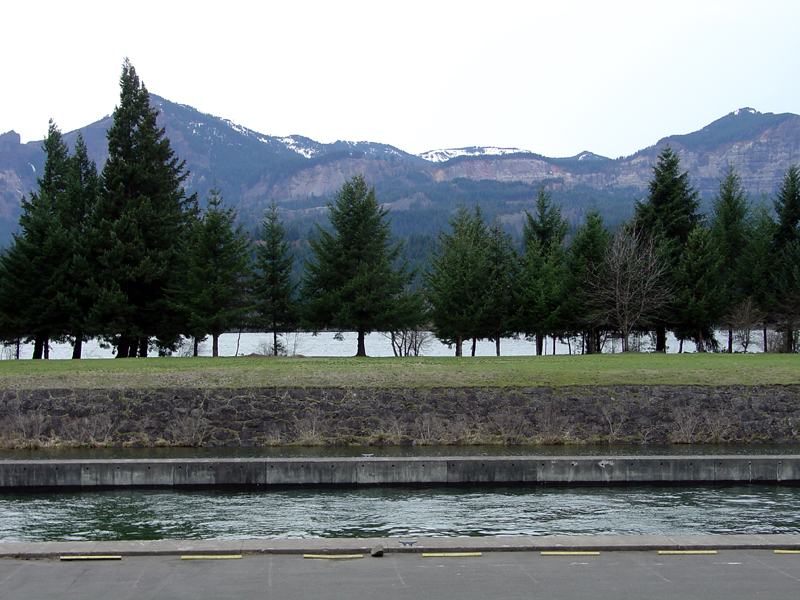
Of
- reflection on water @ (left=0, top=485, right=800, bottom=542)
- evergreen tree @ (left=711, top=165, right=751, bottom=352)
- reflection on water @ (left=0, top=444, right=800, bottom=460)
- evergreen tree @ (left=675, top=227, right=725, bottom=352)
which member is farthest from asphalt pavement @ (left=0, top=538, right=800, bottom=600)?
evergreen tree @ (left=711, top=165, right=751, bottom=352)

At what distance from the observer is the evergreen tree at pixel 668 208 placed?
52.5 m

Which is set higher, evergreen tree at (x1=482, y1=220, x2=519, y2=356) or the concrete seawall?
evergreen tree at (x1=482, y1=220, x2=519, y2=356)

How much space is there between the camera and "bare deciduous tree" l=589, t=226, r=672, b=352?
4559cm

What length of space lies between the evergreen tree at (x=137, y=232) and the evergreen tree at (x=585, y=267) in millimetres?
24950

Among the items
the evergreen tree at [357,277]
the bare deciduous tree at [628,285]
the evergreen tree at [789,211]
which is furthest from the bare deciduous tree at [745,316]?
the evergreen tree at [357,277]

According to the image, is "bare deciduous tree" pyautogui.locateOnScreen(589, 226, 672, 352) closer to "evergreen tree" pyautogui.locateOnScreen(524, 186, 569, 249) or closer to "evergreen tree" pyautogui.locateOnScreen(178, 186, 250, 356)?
"evergreen tree" pyautogui.locateOnScreen(524, 186, 569, 249)

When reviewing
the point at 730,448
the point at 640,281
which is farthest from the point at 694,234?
the point at 730,448

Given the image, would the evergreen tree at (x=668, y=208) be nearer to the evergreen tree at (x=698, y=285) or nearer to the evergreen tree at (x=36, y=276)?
the evergreen tree at (x=698, y=285)

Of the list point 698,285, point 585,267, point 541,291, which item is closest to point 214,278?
point 541,291

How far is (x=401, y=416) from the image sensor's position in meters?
25.9

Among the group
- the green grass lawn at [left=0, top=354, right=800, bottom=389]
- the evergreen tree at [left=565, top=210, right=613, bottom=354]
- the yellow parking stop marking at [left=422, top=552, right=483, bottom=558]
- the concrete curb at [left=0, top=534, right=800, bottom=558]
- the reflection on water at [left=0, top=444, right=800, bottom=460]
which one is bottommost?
the reflection on water at [left=0, top=444, right=800, bottom=460]

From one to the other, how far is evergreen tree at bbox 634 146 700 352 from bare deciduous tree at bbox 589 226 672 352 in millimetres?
4286

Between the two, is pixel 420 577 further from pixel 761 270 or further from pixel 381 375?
pixel 761 270

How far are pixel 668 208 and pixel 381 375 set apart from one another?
33.3 meters
